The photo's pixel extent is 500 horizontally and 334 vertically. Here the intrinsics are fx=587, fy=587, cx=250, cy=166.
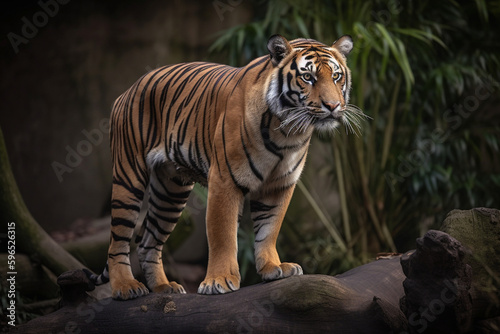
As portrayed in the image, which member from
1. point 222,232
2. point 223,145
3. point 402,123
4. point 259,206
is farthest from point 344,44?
point 402,123

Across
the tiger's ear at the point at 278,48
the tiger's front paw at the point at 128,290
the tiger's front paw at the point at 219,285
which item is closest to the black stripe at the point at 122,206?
the tiger's front paw at the point at 128,290

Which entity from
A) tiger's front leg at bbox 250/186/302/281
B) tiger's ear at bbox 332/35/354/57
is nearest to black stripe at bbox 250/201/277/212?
tiger's front leg at bbox 250/186/302/281

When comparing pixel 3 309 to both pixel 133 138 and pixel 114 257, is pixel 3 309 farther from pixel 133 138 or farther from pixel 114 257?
pixel 133 138

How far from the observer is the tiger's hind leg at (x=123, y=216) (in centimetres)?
322

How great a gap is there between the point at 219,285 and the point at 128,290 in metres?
0.59

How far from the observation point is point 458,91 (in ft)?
19.6

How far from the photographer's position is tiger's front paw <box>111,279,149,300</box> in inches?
120

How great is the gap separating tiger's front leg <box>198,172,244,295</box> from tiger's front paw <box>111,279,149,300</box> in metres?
0.42

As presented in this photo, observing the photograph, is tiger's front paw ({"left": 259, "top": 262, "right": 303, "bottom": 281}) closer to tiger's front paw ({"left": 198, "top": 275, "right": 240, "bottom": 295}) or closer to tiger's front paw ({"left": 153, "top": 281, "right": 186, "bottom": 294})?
tiger's front paw ({"left": 198, "top": 275, "right": 240, "bottom": 295})

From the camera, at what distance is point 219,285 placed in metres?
2.75

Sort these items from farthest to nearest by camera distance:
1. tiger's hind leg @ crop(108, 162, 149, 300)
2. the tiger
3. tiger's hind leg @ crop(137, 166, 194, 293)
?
tiger's hind leg @ crop(137, 166, 194, 293), tiger's hind leg @ crop(108, 162, 149, 300), the tiger

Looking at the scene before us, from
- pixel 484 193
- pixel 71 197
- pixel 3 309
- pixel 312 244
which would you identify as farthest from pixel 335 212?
pixel 3 309

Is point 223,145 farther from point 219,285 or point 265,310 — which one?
point 265,310

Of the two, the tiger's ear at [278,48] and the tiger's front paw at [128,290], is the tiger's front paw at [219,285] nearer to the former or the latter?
the tiger's front paw at [128,290]
